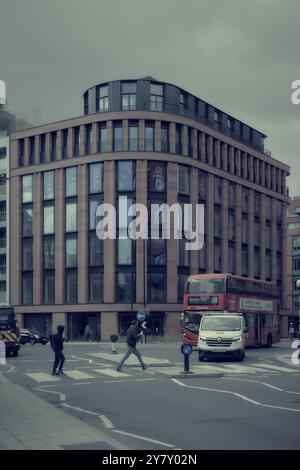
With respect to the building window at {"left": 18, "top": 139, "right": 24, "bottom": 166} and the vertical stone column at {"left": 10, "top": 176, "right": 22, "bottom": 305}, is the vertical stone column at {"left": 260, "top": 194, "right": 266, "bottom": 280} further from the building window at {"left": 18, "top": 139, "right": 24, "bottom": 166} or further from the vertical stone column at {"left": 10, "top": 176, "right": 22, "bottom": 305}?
the building window at {"left": 18, "top": 139, "right": 24, "bottom": 166}

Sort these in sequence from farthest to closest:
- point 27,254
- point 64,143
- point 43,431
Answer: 1. point 27,254
2. point 64,143
3. point 43,431

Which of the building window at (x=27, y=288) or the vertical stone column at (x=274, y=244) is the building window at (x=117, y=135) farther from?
the vertical stone column at (x=274, y=244)

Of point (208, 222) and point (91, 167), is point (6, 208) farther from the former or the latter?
point (208, 222)

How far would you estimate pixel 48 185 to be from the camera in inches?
2795

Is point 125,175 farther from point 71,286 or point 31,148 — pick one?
point 31,148

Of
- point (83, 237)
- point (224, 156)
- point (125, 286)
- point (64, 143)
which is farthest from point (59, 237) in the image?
point (224, 156)

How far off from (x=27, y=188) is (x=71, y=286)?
11.5m

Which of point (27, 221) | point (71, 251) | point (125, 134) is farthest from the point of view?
point (27, 221)

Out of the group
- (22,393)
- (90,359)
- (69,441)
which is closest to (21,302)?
(90,359)

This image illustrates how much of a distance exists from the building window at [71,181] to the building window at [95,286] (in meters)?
8.02

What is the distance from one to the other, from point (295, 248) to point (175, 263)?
52.9m

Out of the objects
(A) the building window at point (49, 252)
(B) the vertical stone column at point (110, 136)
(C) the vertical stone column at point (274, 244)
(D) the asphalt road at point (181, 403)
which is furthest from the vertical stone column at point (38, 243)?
(D) the asphalt road at point (181, 403)

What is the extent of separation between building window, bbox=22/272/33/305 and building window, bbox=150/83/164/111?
20536 millimetres

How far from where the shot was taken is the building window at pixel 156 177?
6688 centimetres
